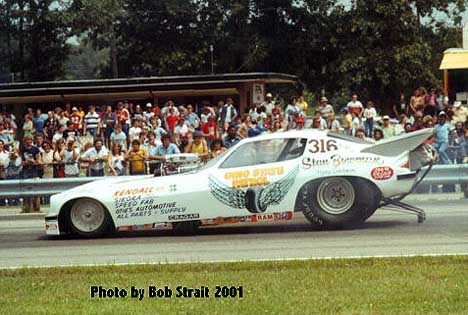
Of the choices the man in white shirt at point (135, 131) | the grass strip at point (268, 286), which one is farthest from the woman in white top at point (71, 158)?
the grass strip at point (268, 286)

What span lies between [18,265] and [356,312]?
494 centimetres

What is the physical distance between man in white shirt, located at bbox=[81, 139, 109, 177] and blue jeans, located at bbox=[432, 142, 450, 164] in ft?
22.7

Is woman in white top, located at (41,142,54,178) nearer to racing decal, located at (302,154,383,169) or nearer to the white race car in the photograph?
the white race car

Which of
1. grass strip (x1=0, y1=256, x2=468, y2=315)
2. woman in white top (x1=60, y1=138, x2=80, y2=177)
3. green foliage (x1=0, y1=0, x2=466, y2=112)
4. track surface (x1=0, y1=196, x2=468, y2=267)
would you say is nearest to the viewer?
grass strip (x1=0, y1=256, x2=468, y2=315)

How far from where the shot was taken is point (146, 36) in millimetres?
48500

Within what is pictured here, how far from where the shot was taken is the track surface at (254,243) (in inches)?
434

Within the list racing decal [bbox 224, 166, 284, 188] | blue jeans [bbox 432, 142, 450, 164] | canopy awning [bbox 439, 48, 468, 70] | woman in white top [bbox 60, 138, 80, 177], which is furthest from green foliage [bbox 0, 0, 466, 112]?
racing decal [bbox 224, 166, 284, 188]

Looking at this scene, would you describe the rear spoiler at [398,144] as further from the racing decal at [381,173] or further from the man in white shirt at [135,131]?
the man in white shirt at [135,131]

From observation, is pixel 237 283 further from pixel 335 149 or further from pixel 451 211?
pixel 451 211

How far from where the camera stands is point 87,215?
13.4 meters

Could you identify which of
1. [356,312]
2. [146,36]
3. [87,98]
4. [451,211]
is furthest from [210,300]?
[146,36]

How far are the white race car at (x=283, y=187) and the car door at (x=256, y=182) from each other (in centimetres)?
1

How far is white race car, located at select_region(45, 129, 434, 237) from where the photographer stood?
42.4ft

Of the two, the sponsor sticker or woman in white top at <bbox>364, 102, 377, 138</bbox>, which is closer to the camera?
the sponsor sticker
